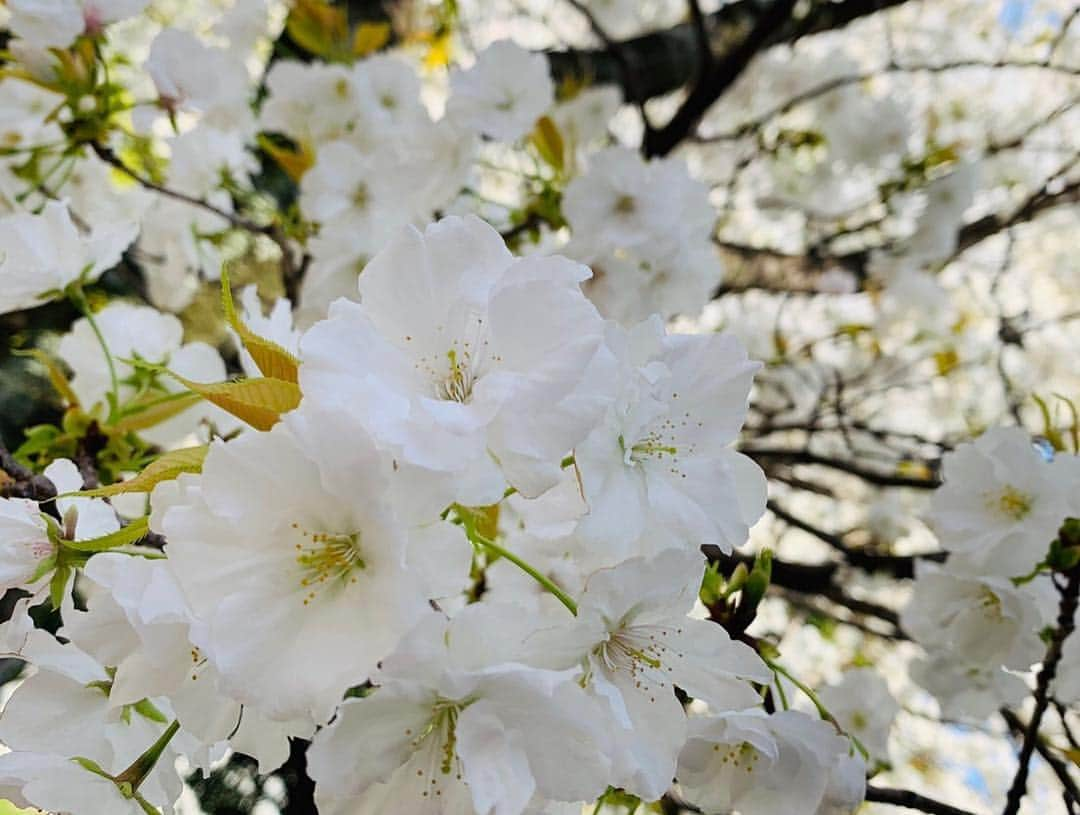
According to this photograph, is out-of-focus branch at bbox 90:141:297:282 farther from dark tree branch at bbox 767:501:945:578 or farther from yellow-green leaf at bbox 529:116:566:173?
dark tree branch at bbox 767:501:945:578

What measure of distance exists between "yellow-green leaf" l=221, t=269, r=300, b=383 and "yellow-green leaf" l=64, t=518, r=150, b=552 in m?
0.11

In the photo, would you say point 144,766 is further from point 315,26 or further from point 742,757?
point 315,26

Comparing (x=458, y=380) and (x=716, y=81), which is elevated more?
(x=716, y=81)

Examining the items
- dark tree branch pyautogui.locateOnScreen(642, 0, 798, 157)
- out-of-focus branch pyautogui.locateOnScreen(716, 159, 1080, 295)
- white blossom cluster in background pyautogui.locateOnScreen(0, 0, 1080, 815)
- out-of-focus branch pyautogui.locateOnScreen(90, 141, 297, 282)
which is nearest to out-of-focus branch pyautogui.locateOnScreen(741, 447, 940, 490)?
white blossom cluster in background pyautogui.locateOnScreen(0, 0, 1080, 815)

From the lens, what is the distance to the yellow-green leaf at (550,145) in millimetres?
1237

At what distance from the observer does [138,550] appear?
19.4 inches

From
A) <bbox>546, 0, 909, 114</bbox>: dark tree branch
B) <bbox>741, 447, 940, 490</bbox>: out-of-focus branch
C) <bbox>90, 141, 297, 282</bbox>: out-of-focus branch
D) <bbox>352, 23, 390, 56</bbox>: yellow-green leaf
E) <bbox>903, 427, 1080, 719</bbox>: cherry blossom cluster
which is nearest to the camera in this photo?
<bbox>903, 427, 1080, 719</bbox>: cherry blossom cluster

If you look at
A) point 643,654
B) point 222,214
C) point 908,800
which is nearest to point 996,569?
point 908,800

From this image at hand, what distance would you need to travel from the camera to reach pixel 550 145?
1.24m

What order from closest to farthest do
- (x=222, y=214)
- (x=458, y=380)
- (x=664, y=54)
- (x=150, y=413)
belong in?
(x=458, y=380) < (x=150, y=413) < (x=222, y=214) < (x=664, y=54)

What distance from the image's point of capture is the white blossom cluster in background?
41 centimetres

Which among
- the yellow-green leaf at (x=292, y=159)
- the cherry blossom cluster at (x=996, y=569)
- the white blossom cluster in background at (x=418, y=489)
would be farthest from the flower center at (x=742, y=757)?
the yellow-green leaf at (x=292, y=159)

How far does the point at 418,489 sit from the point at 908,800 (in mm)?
517

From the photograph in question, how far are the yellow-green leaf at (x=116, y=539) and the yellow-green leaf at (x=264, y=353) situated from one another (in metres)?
0.11
